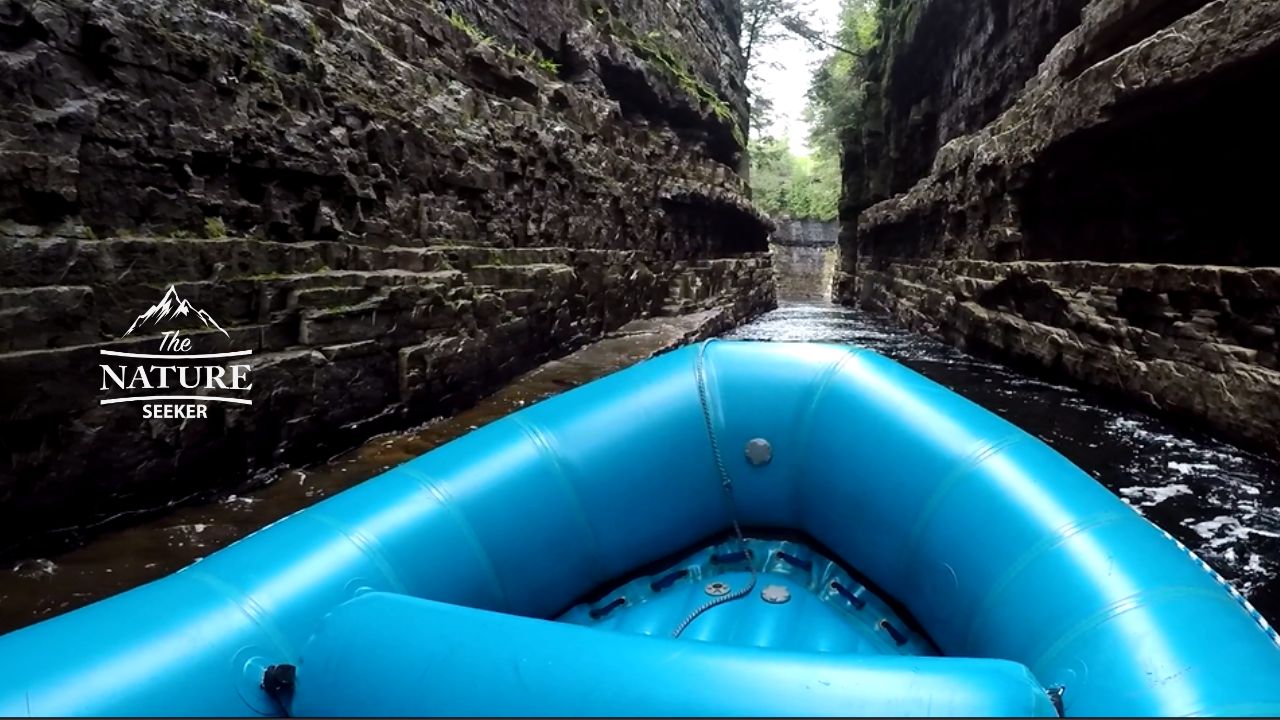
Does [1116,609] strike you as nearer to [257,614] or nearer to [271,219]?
[257,614]

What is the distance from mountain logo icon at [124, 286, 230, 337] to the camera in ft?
8.88

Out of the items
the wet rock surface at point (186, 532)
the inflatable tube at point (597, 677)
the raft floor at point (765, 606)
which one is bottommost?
the raft floor at point (765, 606)

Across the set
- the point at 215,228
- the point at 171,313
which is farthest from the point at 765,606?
the point at 215,228

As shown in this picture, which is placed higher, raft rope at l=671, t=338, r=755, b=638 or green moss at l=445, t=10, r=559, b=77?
green moss at l=445, t=10, r=559, b=77

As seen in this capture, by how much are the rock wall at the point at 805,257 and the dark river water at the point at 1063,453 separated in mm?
19860

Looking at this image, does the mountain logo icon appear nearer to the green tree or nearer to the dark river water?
the dark river water

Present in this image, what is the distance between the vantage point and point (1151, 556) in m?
1.46

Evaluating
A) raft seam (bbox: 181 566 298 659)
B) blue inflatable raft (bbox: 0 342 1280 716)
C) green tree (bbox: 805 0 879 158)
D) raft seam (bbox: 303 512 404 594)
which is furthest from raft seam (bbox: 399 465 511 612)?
green tree (bbox: 805 0 879 158)

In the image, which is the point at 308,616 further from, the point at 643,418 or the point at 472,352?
the point at 472,352

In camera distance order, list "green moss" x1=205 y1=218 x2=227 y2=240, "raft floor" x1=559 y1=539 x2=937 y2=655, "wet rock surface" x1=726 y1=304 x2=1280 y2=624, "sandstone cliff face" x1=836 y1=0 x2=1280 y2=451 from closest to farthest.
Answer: "raft floor" x1=559 y1=539 x2=937 y2=655, "wet rock surface" x1=726 y1=304 x2=1280 y2=624, "green moss" x1=205 y1=218 x2=227 y2=240, "sandstone cliff face" x1=836 y1=0 x2=1280 y2=451

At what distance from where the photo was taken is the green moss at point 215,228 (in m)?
3.07

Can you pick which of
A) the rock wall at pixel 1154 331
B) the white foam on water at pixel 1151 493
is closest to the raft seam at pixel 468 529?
the white foam on water at pixel 1151 493

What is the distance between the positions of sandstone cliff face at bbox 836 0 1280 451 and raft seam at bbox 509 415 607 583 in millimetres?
3956

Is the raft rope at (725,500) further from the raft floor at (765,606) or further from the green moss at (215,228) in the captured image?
the green moss at (215,228)
